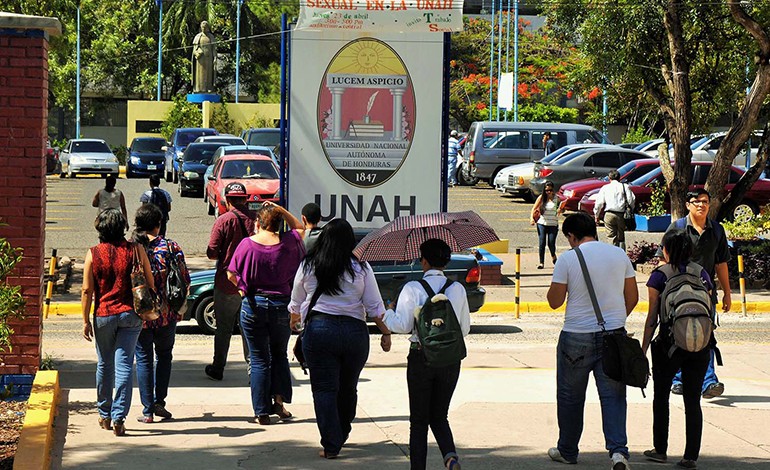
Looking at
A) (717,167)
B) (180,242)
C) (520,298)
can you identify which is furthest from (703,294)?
(180,242)

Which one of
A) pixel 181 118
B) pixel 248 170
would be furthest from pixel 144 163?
pixel 248 170

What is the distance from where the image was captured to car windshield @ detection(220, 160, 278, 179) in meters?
27.3

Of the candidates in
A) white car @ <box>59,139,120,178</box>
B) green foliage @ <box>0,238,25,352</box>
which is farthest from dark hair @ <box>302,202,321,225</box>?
white car @ <box>59,139,120,178</box>

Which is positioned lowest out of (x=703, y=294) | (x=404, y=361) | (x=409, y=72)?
(x=404, y=361)

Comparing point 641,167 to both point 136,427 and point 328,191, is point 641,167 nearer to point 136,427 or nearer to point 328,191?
point 328,191

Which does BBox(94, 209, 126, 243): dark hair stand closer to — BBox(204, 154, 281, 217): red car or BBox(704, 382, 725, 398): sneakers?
BBox(704, 382, 725, 398): sneakers

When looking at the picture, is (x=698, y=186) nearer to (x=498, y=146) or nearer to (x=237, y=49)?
(x=498, y=146)

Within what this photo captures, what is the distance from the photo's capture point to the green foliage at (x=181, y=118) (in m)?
49.3

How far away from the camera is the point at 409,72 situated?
47.4ft

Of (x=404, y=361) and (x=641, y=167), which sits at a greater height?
(x=641, y=167)

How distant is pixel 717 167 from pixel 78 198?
61.0 ft

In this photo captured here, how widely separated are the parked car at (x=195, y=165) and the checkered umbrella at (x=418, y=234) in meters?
24.2

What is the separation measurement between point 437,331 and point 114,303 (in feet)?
8.92

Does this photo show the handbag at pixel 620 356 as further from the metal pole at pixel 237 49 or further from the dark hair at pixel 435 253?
the metal pole at pixel 237 49
